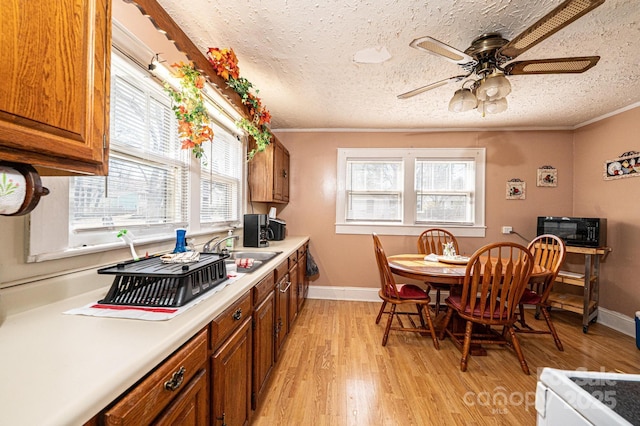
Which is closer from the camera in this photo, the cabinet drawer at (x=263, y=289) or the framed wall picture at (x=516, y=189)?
the cabinet drawer at (x=263, y=289)

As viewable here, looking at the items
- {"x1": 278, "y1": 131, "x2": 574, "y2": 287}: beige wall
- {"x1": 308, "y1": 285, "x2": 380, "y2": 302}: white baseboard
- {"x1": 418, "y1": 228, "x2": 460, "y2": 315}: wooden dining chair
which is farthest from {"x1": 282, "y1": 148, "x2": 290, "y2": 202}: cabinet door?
{"x1": 418, "y1": 228, "x2": 460, "y2": 315}: wooden dining chair

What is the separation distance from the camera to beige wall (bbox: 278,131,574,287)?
11.8 ft

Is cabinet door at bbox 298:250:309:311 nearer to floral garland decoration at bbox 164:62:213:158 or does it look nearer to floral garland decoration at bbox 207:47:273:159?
floral garland decoration at bbox 207:47:273:159

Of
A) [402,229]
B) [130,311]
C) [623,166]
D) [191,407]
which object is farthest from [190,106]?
[623,166]

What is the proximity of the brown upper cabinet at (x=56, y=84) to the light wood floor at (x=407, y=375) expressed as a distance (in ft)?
5.47

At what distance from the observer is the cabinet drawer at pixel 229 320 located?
103 centimetres

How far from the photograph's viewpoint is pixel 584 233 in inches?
116

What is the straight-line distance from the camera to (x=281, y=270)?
2115 mm

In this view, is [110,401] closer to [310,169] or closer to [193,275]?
[193,275]

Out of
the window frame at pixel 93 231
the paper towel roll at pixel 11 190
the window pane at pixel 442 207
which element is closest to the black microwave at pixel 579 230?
the window pane at pixel 442 207

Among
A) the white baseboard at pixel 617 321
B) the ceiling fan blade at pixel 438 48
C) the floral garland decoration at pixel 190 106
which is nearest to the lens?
the floral garland decoration at pixel 190 106

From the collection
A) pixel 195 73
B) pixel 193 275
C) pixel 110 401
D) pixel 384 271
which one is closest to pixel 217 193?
pixel 195 73

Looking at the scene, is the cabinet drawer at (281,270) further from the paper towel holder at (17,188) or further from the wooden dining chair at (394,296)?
the paper towel holder at (17,188)

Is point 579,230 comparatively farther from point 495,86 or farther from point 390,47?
point 390,47
